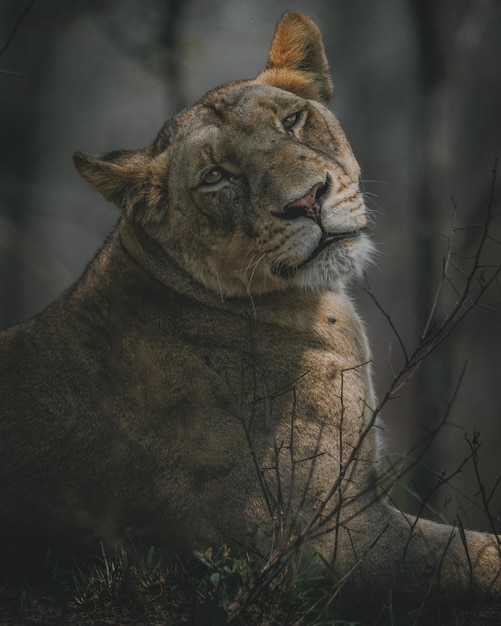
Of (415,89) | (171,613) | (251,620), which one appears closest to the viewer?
(251,620)

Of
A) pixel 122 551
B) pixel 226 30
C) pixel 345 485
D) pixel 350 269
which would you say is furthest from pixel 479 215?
pixel 122 551

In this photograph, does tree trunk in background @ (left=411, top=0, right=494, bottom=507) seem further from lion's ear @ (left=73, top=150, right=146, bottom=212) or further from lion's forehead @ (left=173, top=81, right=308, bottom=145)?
lion's ear @ (left=73, top=150, right=146, bottom=212)

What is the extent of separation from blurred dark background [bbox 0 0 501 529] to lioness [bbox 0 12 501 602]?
4423 mm

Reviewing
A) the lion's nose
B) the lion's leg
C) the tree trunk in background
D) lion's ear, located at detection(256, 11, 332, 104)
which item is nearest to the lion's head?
the lion's nose

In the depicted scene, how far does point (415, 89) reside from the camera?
10.1m

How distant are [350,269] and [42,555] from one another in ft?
6.87

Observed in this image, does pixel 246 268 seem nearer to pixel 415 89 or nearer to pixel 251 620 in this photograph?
pixel 251 620

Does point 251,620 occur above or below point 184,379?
below

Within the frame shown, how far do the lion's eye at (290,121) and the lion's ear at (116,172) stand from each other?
785 millimetres

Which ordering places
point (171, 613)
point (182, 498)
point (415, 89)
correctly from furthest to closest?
point (415, 89) → point (182, 498) → point (171, 613)

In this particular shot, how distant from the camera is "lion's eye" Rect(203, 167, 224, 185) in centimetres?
415

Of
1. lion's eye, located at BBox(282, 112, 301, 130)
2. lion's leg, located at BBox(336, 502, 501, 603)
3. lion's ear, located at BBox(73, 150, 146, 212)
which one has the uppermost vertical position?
lion's eye, located at BBox(282, 112, 301, 130)

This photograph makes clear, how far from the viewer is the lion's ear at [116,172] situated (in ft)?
13.4

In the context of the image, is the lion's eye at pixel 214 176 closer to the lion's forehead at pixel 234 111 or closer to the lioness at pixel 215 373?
the lioness at pixel 215 373
